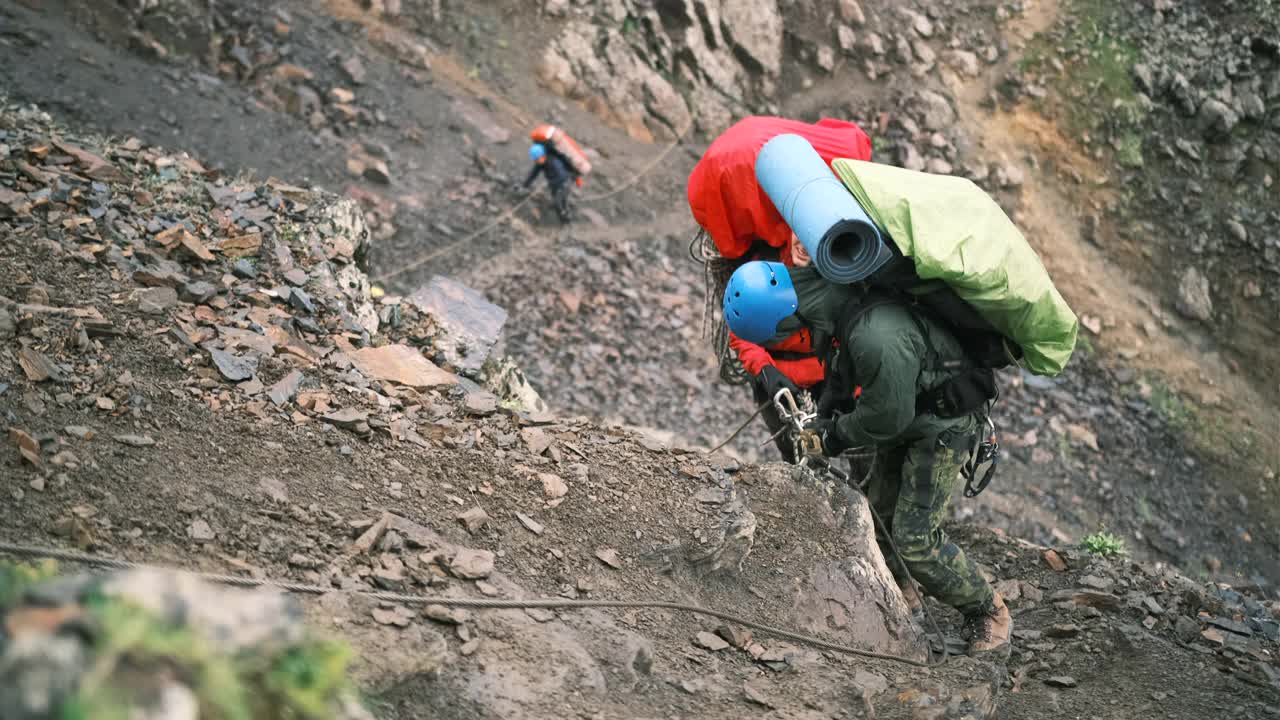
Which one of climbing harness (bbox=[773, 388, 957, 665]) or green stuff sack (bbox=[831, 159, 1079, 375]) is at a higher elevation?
green stuff sack (bbox=[831, 159, 1079, 375])

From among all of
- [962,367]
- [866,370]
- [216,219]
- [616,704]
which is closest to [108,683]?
[616,704]

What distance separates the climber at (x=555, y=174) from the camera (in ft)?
42.4

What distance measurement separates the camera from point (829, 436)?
4.91m

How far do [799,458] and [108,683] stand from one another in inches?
165

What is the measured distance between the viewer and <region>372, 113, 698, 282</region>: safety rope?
11.8m

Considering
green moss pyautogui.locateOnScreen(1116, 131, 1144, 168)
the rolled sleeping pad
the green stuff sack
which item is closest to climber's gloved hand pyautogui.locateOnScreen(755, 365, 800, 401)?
the rolled sleeping pad

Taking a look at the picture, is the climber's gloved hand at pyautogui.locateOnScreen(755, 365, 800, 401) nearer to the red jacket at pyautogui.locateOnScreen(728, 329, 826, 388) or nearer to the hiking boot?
the red jacket at pyautogui.locateOnScreen(728, 329, 826, 388)

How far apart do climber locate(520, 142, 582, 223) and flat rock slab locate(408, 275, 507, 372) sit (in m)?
6.09

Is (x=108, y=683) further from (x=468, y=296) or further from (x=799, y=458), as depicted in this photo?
(x=468, y=296)

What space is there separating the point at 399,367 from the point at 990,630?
11.4 ft

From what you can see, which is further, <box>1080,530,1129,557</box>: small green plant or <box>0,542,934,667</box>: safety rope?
<box>1080,530,1129,557</box>: small green plant

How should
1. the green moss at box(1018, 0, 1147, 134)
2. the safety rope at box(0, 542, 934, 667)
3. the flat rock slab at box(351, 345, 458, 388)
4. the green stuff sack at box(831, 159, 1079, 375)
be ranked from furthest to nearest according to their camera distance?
the green moss at box(1018, 0, 1147, 134)
the flat rock slab at box(351, 345, 458, 388)
the green stuff sack at box(831, 159, 1079, 375)
the safety rope at box(0, 542, 934, 667)

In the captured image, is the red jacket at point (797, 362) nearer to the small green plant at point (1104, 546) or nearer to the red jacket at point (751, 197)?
the red jacket at point (751, 197)

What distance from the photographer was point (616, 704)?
346cm
